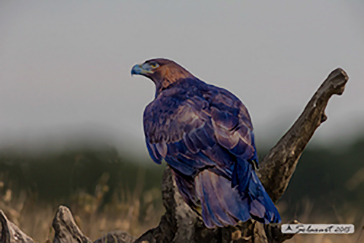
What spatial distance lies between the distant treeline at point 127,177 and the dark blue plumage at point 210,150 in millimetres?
594

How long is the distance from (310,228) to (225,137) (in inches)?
39.6

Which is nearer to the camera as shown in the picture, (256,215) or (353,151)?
(256,215)

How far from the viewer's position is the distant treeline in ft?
11.1

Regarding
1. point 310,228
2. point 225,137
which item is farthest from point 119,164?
point 310,228

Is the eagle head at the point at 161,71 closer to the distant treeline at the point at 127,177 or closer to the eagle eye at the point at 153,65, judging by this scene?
the eagle eye at the point at 153,65

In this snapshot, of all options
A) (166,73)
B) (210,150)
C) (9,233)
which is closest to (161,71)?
(166,73)

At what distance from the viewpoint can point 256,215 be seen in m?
2.63

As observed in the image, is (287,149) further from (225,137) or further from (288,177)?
(225,137)

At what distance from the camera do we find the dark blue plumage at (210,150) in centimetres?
263

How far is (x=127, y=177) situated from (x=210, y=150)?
1.00m

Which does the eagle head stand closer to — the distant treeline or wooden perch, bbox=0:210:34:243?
the distant treeline

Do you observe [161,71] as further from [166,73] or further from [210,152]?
[210,152]

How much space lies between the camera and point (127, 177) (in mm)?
3482

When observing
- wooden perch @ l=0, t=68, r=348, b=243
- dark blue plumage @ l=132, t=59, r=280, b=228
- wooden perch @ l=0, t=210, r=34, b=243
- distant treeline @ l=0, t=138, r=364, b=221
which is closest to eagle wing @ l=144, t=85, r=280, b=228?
dark blue plumage @ l=132, t=59, r=280, b=228
